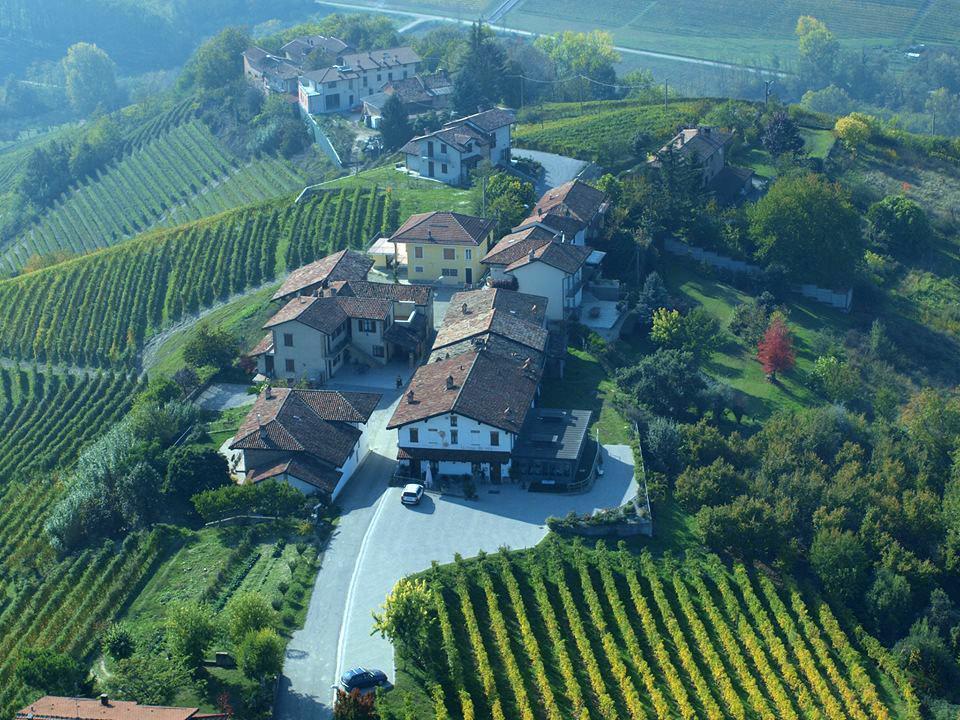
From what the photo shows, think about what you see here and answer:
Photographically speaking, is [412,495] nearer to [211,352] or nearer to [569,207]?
[211,352]

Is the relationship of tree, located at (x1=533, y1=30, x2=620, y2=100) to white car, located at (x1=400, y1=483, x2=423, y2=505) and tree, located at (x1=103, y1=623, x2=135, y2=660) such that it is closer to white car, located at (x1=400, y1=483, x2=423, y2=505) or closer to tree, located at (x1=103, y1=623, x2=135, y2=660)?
white car, located at (x1=400, y1=483, x2=423, y2=505)

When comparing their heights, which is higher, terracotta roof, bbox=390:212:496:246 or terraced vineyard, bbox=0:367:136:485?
terracotta roof, bbox=390:212:496:246

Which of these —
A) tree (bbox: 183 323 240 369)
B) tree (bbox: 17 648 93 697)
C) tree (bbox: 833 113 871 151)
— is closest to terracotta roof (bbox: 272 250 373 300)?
tree (bbox: 183 323 240 369)

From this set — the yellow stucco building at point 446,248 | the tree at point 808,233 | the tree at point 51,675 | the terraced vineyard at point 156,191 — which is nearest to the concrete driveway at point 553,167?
the yellow stucco building at point 446,248

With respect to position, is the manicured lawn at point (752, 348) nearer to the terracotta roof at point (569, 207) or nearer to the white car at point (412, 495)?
the terracotta roof at point (569, 207)

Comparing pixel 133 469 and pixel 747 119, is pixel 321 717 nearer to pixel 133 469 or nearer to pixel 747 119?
pixel 133 469

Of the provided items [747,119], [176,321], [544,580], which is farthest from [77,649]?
[747,119]

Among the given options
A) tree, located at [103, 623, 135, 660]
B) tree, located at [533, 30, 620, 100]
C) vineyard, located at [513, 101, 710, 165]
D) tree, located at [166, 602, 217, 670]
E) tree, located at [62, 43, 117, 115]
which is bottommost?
tree, located at [62, 43, 117, 115]
